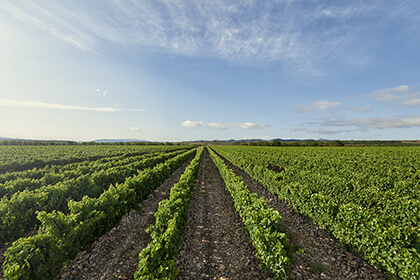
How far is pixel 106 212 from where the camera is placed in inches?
334

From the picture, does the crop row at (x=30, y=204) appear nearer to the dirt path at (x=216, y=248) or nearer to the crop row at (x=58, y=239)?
the crop row at (x=58, y=239)

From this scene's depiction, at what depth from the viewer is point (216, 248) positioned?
8164 millimetres

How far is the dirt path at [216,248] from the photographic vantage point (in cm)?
664

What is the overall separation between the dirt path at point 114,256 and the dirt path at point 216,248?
2.07 m

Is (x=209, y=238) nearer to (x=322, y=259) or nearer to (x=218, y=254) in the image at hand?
(x=218, y=254)

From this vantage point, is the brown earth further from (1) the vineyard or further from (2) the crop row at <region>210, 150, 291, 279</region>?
(2) the crop row at <region>210, 150, 291, 279</region>

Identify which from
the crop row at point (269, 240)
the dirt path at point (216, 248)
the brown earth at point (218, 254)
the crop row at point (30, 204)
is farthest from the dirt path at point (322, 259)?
the crop row at point (30, 204)

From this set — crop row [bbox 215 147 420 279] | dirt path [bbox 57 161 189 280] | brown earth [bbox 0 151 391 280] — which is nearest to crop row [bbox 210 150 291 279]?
brown earth [bbox 0 151 391 280]

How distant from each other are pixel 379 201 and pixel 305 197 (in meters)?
4.35

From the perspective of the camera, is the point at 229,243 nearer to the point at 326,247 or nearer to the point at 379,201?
the point at 326,247

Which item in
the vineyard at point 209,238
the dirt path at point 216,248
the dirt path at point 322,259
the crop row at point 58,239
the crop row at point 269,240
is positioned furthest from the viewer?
the dirt path at point 216,248

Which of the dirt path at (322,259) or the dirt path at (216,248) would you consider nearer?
the dirt path at (322,259)

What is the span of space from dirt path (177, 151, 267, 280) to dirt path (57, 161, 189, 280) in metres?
2.07

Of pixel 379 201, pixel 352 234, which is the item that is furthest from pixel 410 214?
pixel 352 234
